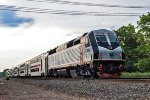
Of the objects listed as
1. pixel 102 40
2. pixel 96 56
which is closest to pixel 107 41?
pixel 102 40

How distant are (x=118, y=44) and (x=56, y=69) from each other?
1509 cm

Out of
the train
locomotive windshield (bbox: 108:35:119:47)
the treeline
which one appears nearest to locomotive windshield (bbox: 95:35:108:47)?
the train

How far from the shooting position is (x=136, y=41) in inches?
2948

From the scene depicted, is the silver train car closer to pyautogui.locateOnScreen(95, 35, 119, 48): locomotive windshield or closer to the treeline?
pyautogui.locateOnScreen(95, 35, 119, 48): locomotive windshield

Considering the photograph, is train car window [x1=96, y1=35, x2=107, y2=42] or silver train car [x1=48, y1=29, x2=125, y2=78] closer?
silver train car [x1=48, y1=29, x2=125, y2=78]

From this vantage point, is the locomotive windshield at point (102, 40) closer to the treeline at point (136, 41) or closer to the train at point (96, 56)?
the train at point (96, 56)

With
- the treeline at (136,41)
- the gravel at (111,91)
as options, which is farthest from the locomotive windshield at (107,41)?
the treeline at (136,41)

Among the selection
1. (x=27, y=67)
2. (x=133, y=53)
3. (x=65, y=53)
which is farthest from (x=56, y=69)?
(x=133, y=53)

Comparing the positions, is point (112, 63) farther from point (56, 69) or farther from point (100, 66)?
point (56, 69)

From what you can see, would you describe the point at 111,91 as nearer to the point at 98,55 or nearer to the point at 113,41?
the point at 98,55

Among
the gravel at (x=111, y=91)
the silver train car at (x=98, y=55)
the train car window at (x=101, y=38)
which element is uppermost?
the train car window at (x=101, y=38)

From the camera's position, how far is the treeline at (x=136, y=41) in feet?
187

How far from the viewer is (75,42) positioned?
35.5 metres

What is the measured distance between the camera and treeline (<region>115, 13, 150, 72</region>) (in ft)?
187
